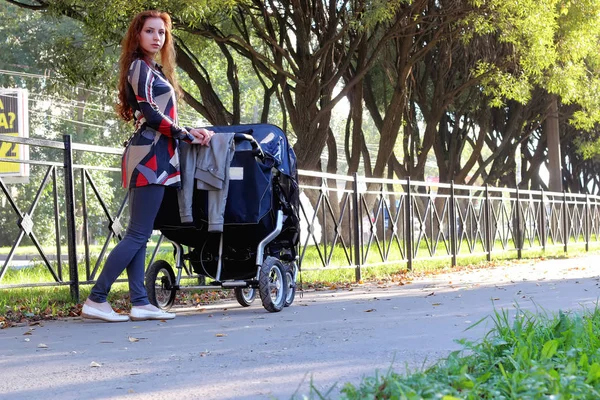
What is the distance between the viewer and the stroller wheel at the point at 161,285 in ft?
23.5

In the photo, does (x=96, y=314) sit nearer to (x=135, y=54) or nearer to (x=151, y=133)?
(x=151, y=133)

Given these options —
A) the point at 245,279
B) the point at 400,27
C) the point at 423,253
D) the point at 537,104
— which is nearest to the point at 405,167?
the point at 537,104

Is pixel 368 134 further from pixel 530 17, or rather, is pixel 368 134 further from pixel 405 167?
pixel 530 17

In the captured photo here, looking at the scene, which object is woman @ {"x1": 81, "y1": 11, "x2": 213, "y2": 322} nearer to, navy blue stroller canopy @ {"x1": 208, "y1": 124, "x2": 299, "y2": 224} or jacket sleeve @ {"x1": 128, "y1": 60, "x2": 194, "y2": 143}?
jacket sleeve @ {"x1": 128, "y1": 60, "x2": 194, "y2": 143}

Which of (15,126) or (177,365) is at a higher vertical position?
(15,126)

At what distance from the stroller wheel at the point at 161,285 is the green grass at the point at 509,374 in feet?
10.8

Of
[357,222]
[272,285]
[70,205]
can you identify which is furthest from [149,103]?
[357,222]

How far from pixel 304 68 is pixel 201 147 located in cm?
1063

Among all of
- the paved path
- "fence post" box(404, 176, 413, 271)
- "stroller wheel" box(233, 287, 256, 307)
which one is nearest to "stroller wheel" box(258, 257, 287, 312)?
the paved path

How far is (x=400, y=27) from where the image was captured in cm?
1822

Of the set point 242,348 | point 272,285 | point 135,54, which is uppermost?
point 135,54

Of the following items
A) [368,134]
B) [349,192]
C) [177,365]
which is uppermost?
[368,134]

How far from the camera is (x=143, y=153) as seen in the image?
654cm

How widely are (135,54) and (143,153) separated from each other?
76 centimetres
